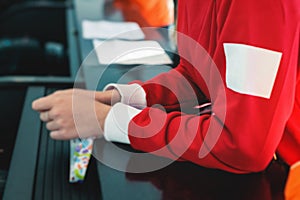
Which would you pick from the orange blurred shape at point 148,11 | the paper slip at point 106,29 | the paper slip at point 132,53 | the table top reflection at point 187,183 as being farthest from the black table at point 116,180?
the orange blurred shape at point 148,11

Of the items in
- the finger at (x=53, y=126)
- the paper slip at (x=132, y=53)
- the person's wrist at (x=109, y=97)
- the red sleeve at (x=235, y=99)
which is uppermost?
the red sleeve at (x=235, y=99)

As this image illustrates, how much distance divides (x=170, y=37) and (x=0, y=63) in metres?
0.85

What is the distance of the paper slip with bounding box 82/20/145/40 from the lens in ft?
5.30

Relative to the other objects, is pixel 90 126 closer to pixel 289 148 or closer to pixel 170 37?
pixel 289 148

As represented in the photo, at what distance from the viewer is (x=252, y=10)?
706 millimetres

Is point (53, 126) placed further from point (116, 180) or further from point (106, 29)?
point (106, 29)

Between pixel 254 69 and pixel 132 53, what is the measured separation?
0.64 m

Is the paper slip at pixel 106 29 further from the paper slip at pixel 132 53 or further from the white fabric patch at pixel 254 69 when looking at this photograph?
the white fabric patch at pixel 254 69

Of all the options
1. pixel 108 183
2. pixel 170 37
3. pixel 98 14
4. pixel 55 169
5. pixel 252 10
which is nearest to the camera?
pixel 252 10

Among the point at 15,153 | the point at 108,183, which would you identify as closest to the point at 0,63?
the point at 15,153

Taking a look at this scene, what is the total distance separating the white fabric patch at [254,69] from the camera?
71 cm

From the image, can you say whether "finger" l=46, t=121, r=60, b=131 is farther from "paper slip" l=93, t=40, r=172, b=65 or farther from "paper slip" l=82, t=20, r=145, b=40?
"paper slip" l=82, t=20, r=145, b=40

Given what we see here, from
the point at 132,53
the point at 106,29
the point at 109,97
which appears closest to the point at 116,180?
the point at 109,97

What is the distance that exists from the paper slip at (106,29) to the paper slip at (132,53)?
91 mm
